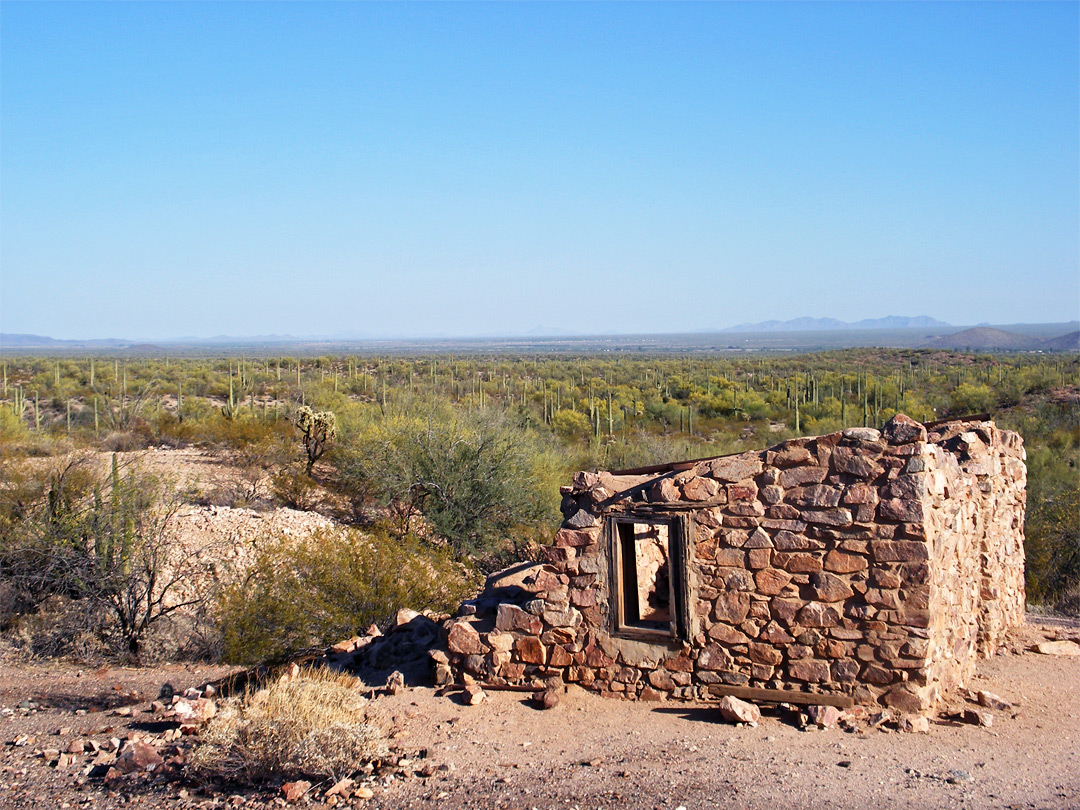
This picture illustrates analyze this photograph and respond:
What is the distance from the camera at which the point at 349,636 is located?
11.3 metres

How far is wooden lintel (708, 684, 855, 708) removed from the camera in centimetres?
771

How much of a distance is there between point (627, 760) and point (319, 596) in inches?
221

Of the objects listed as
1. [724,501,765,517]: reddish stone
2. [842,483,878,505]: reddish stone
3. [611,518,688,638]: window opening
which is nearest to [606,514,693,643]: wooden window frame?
[611,518,688,638]: window opening

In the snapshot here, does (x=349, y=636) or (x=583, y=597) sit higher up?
(x=583, y=597)

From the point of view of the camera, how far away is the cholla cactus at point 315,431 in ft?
76.4

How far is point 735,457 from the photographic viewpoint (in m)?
8.05

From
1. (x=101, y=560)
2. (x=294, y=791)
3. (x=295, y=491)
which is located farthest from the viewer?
(x=295, y=491)

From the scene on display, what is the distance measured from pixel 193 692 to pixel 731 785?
5.53 metres

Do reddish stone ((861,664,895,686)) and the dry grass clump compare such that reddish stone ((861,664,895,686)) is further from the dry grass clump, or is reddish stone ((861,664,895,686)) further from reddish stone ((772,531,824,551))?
the dry grass clump

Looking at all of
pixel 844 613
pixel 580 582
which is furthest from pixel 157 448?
pixel 844 613

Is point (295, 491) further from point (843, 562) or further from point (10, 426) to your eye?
point (843, 562)

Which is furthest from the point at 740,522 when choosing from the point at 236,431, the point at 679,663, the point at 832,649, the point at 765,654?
the point at 236,431

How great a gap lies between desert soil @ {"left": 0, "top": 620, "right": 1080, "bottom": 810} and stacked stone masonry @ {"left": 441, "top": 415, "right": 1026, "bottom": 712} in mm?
381

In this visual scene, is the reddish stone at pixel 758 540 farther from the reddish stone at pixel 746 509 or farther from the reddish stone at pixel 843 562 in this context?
the reddish stone at pixel 843 562
